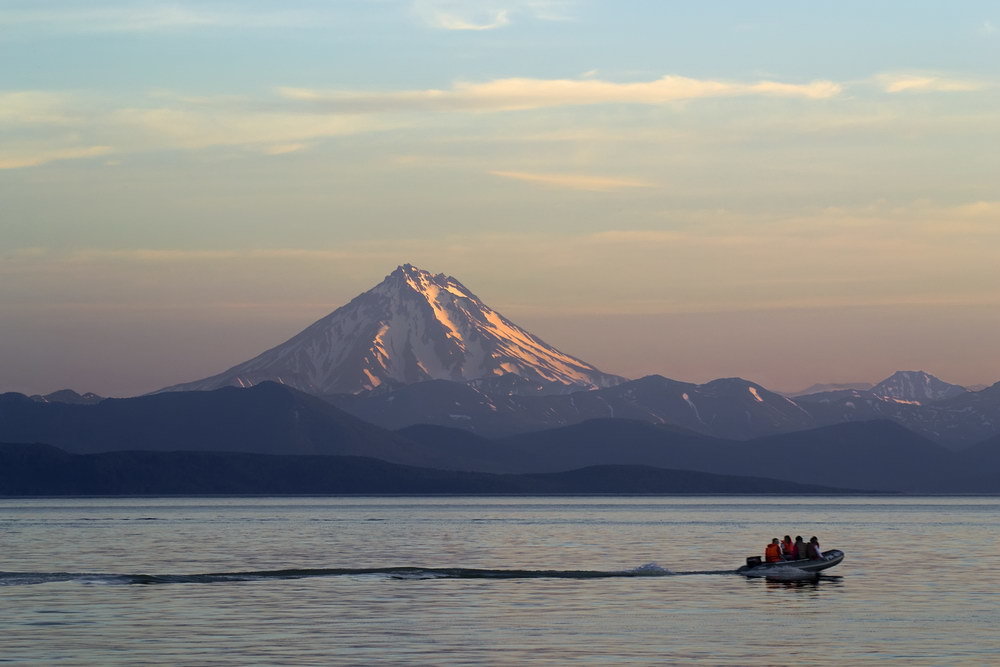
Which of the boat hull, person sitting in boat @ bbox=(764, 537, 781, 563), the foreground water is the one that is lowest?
the foreground water

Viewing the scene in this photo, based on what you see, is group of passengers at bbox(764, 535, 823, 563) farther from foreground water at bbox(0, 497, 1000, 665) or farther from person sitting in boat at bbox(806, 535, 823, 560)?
foreground water at bbox(0, 497, 1000, 665)

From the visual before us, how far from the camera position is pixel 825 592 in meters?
89.2

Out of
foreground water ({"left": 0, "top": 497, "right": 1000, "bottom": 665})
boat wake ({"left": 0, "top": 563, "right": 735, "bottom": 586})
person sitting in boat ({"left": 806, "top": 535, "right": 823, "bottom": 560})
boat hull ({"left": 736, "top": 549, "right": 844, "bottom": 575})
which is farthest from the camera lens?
person sitting in boat ({"left": 806, "top": 535, "right": 823, "bottom": 560})

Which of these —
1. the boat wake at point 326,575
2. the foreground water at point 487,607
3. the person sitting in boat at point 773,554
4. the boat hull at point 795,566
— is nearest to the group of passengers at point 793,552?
the person sitting in boat at point 773,554

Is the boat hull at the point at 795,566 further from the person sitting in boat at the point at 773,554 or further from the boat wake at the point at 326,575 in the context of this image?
the boat wake at the point at 326,575

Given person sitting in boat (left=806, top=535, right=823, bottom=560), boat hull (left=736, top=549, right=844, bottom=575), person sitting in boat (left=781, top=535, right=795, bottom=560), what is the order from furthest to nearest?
person sitting in boat (left=781, top=535, right=795, bottom=560), person sitting in boat (left=806, top=535, right=823, bottom=560), boat hull (left=736, top=549, right=844, bottom=575)

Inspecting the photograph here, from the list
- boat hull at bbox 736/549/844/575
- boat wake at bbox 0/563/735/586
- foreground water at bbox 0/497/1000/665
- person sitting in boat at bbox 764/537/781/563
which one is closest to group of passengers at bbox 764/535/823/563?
person sitting in boat at bbox 764/537/781/563

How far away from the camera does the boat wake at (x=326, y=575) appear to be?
96.3 meters

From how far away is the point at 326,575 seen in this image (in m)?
102

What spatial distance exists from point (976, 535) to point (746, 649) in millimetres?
125379

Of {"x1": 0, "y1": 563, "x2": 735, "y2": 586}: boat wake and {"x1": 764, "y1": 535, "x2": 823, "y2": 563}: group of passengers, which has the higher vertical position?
{"x1": 764, "y1": 535, "x2": 823, "y2": 563}: group of passengers

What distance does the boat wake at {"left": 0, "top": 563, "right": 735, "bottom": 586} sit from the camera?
96312 mm

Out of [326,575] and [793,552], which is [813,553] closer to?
[793,552]

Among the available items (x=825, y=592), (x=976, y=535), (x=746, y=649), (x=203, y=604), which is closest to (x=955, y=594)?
(x=825, y=592)
